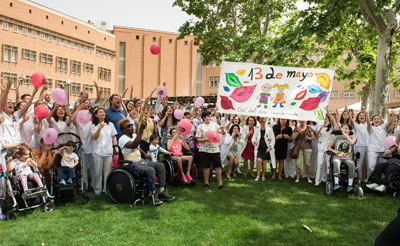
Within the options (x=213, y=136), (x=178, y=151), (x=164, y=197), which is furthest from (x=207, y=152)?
(x=164, y=197)

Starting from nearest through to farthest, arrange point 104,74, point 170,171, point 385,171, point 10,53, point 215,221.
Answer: point 215,221 → point 385,171 → point 170,171 → point 10,53 → point 104,74

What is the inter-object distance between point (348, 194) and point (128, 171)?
16.3 ft

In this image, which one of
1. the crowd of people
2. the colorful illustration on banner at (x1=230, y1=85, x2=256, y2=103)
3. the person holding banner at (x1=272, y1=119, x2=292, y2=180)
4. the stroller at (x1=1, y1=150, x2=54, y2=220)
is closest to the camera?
the stroller at (x1=1, y1=150, x2=54, y2=220)

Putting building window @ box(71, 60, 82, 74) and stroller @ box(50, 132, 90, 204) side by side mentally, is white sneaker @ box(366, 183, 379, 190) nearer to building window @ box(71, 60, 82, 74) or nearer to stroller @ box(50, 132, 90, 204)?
stroller @ box(50, 132, 90, 204)

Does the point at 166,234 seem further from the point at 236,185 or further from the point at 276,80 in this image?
the point at 276,80

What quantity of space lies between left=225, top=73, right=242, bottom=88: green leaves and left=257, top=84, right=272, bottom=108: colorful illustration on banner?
1.92 feet

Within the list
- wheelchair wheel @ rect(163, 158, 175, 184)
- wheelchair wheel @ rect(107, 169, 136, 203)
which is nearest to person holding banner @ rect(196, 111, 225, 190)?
wheelchair wheel @ rect(163, 158, 175, 184)

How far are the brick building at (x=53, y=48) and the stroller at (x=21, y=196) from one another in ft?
91.3

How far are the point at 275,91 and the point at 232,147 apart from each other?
2309mm

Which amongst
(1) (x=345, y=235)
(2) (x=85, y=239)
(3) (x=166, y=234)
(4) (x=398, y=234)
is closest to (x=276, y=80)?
(1) (x=345, y=235)

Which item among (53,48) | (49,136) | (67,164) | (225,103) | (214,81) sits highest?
(53,48)

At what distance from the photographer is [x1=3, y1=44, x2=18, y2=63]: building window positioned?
3472cm

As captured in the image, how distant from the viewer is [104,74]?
50156mm

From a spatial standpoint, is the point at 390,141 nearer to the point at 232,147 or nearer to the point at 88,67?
the point at 232,147
